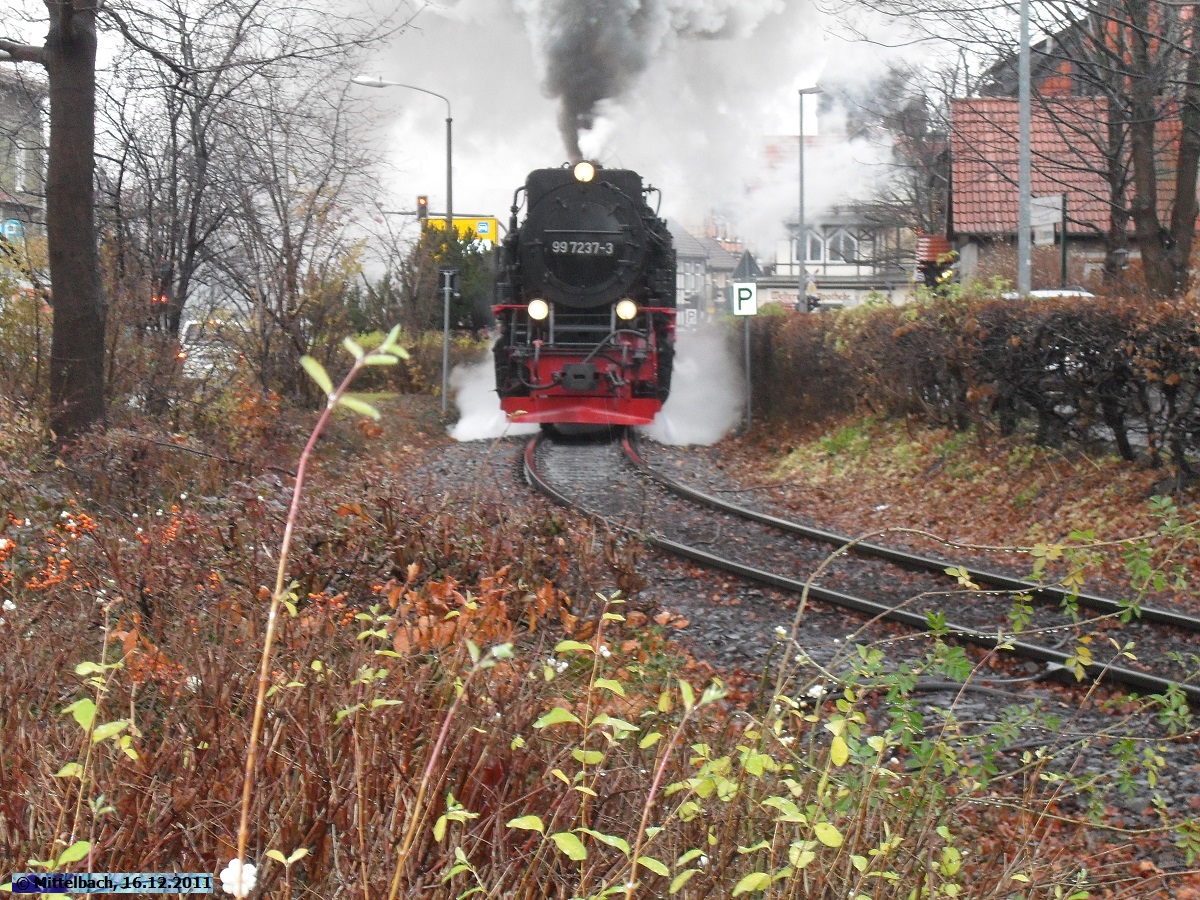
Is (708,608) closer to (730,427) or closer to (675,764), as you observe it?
(675,764)

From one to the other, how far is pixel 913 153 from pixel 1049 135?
1061 cm

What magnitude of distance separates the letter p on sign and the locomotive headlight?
2727 millimetres

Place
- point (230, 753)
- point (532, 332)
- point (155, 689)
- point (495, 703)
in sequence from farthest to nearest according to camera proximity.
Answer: point (532, 332) → point (155, 689) → point (495, 703) → point (230, 753)

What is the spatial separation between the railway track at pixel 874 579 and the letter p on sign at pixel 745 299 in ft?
14.2

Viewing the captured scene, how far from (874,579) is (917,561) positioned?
1.41 ft

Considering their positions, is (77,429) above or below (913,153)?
below

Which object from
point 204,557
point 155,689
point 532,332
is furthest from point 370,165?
point 155,689

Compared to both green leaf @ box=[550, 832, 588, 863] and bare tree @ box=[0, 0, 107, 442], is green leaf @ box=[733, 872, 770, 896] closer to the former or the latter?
green leaf @ box=[550, 832, 588, 863]

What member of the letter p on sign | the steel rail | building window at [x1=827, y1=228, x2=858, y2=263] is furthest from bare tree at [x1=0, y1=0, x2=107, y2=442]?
building window at [x1=827, y1=228, x2=858, y2=263]

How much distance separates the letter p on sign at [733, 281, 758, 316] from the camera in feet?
55.6

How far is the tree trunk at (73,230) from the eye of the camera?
9.48 metres

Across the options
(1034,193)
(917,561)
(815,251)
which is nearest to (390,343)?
(917,561)

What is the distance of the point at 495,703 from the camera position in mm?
3025

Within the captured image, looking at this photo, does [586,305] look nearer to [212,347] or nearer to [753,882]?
[212,347]
